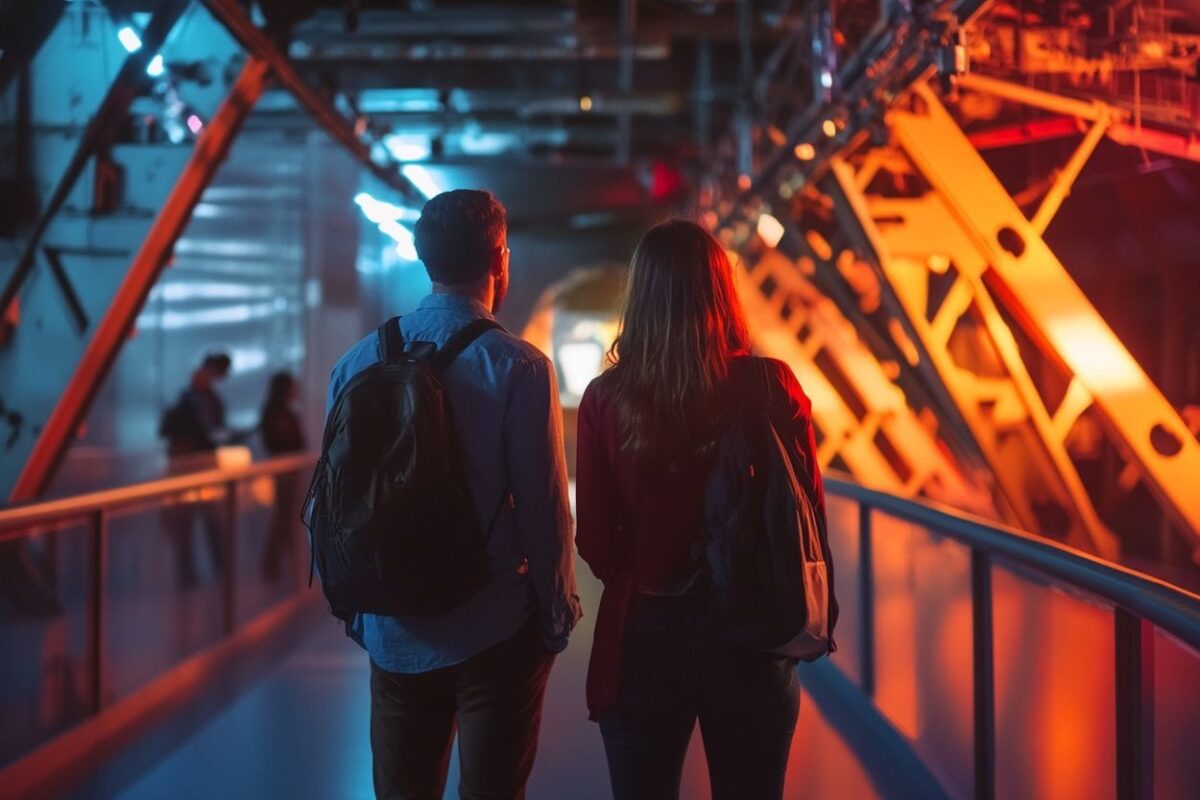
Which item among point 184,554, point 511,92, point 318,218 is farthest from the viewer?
point 318,218

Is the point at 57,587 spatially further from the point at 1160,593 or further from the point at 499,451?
the point at 1160,593

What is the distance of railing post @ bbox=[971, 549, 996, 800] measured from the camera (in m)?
3.85

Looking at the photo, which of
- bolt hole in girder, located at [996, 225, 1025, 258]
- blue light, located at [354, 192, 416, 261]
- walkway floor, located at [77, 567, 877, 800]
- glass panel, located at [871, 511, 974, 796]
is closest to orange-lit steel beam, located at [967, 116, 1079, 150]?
bolt hole in girder, located at [996, 225, 1025, 258]

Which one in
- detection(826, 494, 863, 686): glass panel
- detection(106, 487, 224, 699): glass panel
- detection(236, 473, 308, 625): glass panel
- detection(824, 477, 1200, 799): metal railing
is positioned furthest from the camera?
detection(236, 473, 308, 625): glass panel

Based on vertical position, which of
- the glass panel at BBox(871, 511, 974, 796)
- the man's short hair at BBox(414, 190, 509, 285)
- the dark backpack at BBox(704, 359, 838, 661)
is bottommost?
the glass panel at BBox(871, 511, 974, 796)

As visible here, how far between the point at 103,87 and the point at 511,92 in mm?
6802

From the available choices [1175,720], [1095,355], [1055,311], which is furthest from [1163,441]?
[1175,720]

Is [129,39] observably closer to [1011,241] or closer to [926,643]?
[926,643]

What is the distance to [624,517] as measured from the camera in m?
2.29

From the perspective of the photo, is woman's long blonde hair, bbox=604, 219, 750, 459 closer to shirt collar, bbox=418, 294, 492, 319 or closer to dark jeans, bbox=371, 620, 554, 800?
shirt collar, bbox=418, 294, 492, 319

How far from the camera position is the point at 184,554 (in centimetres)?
643

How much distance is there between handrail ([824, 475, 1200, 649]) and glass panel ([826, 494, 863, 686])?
1455mm

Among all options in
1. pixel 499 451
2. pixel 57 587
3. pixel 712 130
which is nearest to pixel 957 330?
pixel 712 130

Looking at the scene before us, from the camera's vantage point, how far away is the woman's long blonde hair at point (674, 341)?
2199 millimetres
